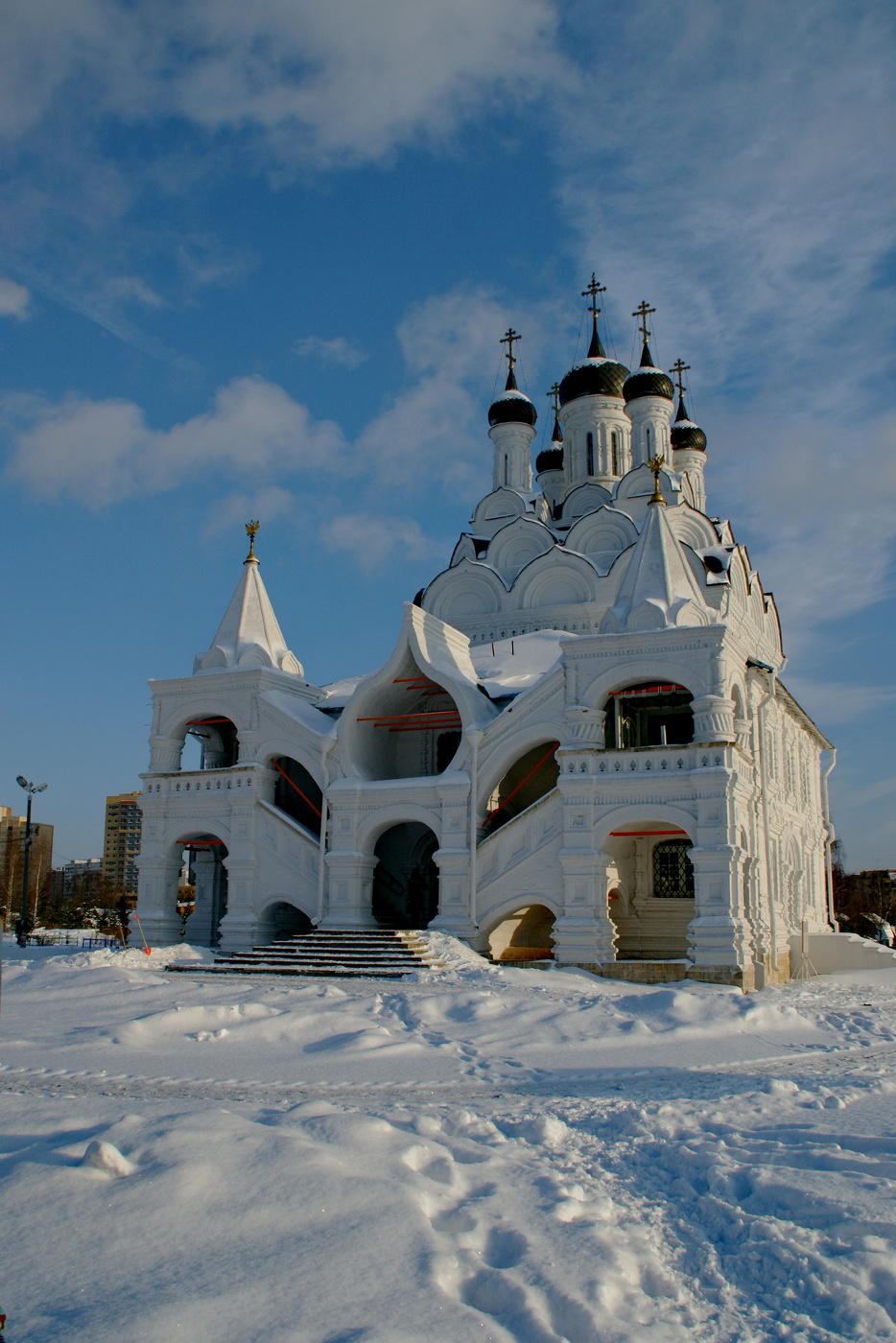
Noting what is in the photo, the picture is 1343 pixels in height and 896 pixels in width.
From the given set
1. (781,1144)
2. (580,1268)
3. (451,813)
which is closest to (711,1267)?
(580,1268)

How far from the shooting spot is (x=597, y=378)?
90.2 feet

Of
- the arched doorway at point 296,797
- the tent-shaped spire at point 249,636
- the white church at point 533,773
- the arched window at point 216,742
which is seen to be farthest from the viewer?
the arched window at point 216,742

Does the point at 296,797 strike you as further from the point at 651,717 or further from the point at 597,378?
the point at 597,378

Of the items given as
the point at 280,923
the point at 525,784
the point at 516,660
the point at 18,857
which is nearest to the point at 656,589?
the point at 516,660

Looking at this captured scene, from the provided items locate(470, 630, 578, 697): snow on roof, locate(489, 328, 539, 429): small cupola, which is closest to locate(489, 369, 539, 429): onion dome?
locate(489, 328, 539, 429): small cupola

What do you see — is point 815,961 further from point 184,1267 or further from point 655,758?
point 184,1267

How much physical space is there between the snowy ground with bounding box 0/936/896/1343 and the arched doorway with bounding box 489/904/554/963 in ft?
30.6

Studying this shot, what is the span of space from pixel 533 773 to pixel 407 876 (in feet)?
13.7

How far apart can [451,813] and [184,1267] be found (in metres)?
13.9

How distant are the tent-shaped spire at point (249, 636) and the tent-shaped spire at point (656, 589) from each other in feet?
22.6

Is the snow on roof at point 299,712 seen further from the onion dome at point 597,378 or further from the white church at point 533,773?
the onion dome at point 597,378

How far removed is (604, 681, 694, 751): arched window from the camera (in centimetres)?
1833

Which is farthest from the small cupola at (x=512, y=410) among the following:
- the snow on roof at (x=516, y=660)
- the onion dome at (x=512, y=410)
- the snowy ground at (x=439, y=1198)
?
the snowy ground at (x=439, y=1198)

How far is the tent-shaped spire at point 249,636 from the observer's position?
20.3 metres
